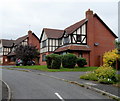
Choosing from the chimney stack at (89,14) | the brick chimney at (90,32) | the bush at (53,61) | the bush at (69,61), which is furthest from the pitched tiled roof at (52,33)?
the bush at (53,61)

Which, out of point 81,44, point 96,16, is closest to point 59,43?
point 81,44

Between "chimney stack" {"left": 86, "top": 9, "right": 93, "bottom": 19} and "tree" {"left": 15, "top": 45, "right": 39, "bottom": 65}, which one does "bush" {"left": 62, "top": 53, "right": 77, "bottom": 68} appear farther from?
"tree" {"left": 15, "top": 45, "right": 39, "bottom": 65}

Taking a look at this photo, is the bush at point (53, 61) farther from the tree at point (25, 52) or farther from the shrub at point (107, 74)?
the shrub at point (107, 74)

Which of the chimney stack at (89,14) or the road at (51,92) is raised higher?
the chimney stack at (89,14)

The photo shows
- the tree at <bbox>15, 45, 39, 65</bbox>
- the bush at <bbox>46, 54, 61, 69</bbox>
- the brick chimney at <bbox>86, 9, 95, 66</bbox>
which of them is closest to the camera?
the bush at <bbox>46, 54, 61, 69</bbox>

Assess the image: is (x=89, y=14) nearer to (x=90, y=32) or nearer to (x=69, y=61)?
(x=90, y=32)

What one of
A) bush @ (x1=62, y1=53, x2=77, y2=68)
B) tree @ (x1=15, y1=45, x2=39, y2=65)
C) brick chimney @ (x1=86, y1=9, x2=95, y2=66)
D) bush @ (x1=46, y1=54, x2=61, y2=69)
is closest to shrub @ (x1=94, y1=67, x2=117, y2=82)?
bush @ (x1=46, y1=54, x2=61, y2=69)

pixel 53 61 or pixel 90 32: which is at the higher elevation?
pixel 90 32

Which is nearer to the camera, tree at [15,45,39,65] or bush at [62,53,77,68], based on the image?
bush at [62,53,77,68]

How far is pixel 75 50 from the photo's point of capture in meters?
31.0

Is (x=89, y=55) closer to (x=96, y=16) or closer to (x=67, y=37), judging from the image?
(x=67, y=37)

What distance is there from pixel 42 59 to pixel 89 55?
1324cm

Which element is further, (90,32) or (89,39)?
(90,32)

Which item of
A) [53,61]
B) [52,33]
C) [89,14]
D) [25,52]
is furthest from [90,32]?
[25,52]
